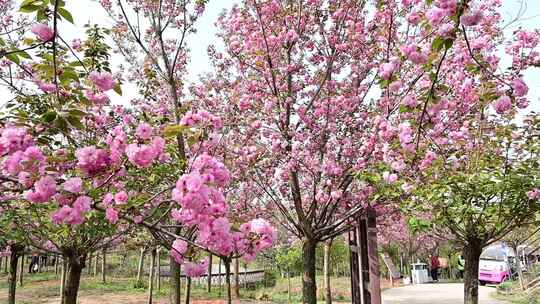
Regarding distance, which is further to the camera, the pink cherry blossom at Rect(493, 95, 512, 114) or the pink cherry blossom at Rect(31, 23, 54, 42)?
the pink cherry blossom at Rect(493, 95, 512, 114)

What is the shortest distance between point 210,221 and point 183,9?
231 inches

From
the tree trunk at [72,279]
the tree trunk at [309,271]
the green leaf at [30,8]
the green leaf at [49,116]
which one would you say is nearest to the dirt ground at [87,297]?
the tree trunk at [72,279]

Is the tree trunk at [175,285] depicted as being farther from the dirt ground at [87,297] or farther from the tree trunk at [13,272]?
the dirt ground at [87,297]

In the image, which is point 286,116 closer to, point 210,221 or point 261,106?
point 261,106

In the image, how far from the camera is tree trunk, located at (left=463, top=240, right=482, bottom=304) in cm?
557

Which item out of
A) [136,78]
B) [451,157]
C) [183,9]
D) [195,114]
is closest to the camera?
[195,114]

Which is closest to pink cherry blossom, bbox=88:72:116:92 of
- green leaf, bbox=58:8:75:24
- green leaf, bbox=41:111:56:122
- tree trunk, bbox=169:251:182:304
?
green leaf, bbox=58:8:75:24

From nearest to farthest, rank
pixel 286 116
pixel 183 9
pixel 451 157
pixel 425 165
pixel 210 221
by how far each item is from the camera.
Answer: pixel 210 221 → pixel 425 165 → pixel 451 157 → pixel 286 116 → pixel 183 9

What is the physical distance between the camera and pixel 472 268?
18.5 ft

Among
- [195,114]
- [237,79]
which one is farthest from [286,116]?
[195,114]

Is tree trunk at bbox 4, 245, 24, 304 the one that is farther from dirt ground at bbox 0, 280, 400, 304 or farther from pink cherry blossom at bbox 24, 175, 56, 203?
pink cherry blossom at bbox 24, 175, 56, 203

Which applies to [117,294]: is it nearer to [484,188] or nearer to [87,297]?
[87,297]

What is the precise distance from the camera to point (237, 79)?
7555mm

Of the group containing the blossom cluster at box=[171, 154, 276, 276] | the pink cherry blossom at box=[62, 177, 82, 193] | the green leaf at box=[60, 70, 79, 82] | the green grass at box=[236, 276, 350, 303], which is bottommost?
the green grass at box=[236, 276, 350, 303]
